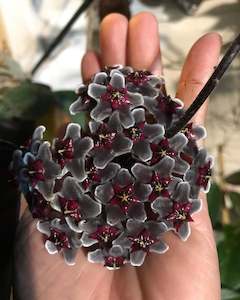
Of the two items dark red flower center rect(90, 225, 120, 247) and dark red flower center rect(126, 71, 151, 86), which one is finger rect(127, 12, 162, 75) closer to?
dark red flower center rect(126, 71, 151, 86)

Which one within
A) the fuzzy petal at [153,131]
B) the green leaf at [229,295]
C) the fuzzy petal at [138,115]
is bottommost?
the green leaf at [229,295]

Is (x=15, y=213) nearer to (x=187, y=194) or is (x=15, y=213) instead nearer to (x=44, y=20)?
(x=187, y=194)

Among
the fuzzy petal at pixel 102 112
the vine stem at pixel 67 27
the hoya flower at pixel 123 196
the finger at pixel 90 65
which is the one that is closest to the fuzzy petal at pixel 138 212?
the hoya flower at pixel 123 196

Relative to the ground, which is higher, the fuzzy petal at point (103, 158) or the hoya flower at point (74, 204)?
the fuzzy petal at point (103, 158)

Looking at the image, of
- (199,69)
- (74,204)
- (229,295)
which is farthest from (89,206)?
(229,295)

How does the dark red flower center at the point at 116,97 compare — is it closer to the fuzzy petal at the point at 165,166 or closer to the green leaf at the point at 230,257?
the fuzzy petal at the point at 165,166

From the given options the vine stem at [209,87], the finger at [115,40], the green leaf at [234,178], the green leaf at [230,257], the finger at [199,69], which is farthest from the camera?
the green leaf at [234,178]

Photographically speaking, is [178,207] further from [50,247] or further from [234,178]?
[234,178]
